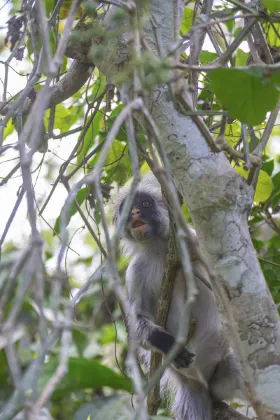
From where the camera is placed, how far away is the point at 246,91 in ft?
6.98

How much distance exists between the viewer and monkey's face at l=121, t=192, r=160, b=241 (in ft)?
13.5

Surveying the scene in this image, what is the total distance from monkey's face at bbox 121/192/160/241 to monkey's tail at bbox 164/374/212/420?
1.02 meters

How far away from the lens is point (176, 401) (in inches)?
173

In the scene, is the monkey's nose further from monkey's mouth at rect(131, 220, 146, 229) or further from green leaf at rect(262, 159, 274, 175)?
green leaf at rect(262, 159, 274, 175)

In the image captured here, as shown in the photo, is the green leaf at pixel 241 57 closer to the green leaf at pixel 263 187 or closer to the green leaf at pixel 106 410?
the green leaf at pixel 263 187

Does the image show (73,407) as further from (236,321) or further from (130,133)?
(130,133)

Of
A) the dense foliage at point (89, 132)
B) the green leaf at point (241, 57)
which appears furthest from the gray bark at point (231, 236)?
the green leaf at point (241, 57)

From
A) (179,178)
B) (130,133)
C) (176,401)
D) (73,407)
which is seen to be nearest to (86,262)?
(73,407)

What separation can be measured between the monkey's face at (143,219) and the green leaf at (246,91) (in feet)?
6.45

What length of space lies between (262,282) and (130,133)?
92 cm

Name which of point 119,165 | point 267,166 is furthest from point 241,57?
point 119,165

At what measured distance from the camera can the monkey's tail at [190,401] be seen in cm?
416

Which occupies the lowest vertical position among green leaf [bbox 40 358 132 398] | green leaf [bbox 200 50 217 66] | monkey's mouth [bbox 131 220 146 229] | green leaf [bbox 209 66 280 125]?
green leaf [bbox 40 358 132 398]

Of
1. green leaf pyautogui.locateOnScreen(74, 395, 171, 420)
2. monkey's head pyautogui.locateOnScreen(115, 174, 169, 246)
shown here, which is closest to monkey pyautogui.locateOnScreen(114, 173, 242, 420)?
monkey's head pyautogui.locateOnScreen(115, 174, 169, 246)
